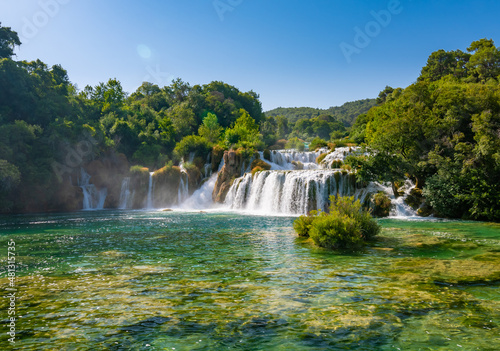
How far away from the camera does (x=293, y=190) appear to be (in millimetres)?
32062

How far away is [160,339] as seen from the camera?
16.6 ft

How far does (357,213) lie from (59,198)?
129 feet

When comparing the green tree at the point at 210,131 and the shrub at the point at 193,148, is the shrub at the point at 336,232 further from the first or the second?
the green tree at the point at 210,131

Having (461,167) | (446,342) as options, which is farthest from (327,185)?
(446,342)

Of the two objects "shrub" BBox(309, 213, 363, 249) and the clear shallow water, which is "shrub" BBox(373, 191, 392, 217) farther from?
"shrub" BBox(309, 213, 363, 249)

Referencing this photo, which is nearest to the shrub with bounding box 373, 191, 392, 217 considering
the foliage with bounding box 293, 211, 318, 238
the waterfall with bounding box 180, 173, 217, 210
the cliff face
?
the foliage with bounding box 293, 211, 318, 238

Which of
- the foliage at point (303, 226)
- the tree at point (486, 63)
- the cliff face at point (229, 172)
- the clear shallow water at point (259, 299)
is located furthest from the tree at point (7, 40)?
the tree at point (486, 63)

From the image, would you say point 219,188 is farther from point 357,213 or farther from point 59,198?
point 357,213

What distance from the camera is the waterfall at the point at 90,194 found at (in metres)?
44.5

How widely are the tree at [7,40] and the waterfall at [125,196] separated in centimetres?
2409

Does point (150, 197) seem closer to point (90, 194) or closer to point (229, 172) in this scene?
point (90, 194)

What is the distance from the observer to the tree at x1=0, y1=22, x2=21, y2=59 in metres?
45.0

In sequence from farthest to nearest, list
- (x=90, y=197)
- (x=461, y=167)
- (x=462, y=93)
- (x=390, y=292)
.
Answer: (x=90, y=197) < (x=462, y=93) < (x=461, y=167) < (x=390, y=292)

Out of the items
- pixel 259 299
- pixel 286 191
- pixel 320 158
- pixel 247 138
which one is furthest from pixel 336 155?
pixel 259 299
